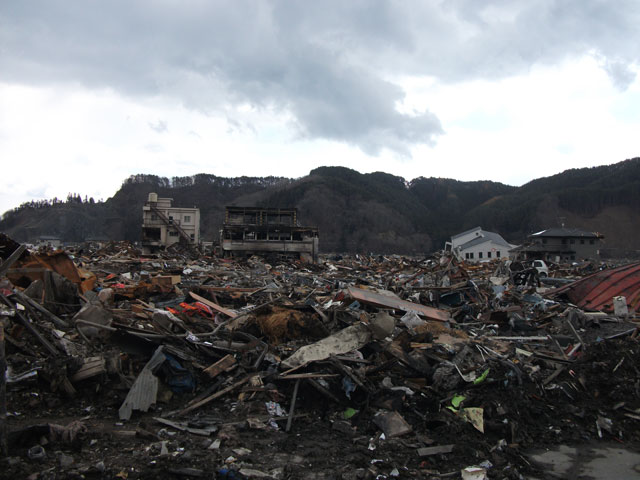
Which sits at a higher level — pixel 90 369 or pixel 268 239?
pixel 268 239

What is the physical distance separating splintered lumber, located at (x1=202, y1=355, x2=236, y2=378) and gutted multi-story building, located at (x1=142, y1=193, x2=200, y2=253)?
46.2 metres

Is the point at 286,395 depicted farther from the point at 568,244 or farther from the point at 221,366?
the point at 568,244

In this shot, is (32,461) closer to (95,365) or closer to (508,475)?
(95,365)

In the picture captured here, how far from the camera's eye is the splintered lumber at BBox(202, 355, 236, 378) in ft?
18.7

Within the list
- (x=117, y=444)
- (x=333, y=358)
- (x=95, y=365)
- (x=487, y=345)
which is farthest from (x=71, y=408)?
(x=487, y=345)

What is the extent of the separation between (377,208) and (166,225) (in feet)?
177

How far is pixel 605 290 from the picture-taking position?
11984mm

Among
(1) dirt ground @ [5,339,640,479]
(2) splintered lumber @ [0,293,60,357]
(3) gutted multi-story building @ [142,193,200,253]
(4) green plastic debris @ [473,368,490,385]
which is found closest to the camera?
(1) dirt ground @ [5,339,640,479]

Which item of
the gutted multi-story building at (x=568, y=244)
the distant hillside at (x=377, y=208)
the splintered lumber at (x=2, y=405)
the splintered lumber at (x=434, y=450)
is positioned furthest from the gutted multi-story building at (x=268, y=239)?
the distant hillside at (x=377, y=208)

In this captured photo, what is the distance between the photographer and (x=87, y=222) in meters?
84.7

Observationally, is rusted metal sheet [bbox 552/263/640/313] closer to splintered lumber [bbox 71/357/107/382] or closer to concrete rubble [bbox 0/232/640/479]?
concrete rubble [bbox 0/232/640/479]

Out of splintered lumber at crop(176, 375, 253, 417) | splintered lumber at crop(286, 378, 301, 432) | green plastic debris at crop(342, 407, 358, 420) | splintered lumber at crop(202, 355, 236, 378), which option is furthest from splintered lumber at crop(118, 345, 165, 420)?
green plastic debris at crop(342, 407, 358, 420)

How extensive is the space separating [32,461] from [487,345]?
6612 millimetres

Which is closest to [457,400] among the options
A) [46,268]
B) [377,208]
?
[46,268]
